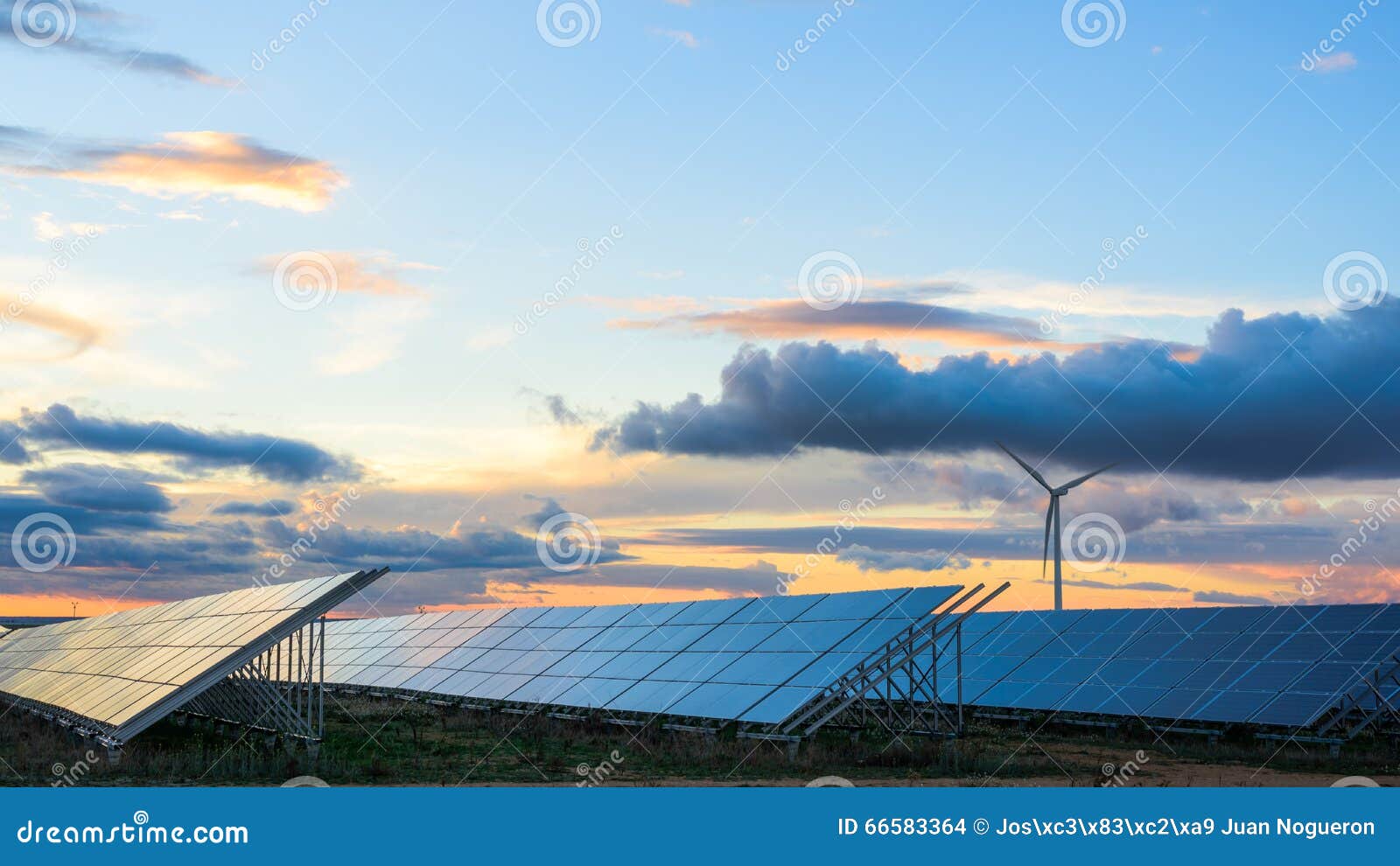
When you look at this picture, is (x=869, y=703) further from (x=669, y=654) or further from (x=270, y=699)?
(x=270, y=699)

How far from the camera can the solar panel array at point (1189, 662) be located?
36.8 m

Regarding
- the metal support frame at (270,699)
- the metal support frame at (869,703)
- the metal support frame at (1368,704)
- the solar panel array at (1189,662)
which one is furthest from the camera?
the solar panel array at (1189,662)

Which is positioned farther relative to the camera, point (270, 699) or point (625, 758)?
point (625, 758)

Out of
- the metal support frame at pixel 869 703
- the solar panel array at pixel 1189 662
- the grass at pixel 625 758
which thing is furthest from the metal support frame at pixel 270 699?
the solar panel array at pixel 1189 662

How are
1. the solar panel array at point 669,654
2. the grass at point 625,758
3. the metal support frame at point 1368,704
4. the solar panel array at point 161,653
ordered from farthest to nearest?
the solar panel array at point 669,654
the metal support frame at point 1368,704
the solar panel array at point 161,653
the grass at point 625,758

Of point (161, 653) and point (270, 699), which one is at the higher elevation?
point (161, 653)

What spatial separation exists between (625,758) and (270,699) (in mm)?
8296

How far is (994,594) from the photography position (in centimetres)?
3494

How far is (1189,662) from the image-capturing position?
42.0m

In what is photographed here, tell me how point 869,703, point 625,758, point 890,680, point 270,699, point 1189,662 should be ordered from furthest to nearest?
point 1189,662 < point 869,703 < point 890,680 < point 625,758 < point 270,699

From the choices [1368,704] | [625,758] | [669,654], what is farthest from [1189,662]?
[625,758]

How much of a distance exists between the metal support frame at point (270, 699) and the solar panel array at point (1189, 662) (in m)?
22.7

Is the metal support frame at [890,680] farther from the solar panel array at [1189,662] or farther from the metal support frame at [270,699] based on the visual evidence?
the metal support frame at [270,699]

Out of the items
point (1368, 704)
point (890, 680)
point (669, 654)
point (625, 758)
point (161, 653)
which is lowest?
point (625, 758)
